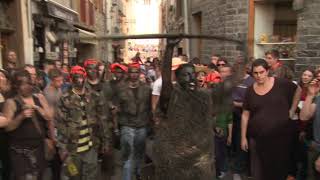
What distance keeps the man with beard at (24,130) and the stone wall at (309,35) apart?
263 inches

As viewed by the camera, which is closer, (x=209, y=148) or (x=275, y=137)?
(x=209, y=148)

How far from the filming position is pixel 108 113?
5.89 m

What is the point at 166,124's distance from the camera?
402cm

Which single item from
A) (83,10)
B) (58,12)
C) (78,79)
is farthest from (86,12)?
(78,79)

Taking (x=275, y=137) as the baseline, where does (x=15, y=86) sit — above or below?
above

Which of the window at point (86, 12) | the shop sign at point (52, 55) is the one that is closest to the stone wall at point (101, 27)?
the window at point (86, 12)

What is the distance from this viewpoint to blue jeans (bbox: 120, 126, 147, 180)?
6242 mm

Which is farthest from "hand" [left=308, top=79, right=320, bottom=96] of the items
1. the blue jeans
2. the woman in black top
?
the blue jeans

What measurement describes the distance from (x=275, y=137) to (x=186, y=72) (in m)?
2.11

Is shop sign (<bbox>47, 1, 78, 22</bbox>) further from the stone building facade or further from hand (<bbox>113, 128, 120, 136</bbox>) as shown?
hand (<bbox>113, 128, 120, 136</bbox>)

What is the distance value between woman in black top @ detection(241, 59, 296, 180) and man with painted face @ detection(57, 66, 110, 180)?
1.84 meters

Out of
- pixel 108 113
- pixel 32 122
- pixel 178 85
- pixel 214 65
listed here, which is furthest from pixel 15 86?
pixel 214 65

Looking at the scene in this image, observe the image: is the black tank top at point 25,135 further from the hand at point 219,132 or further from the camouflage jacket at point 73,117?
the hand at point 219,132

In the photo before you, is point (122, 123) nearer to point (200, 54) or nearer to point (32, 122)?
point (32, 122)
